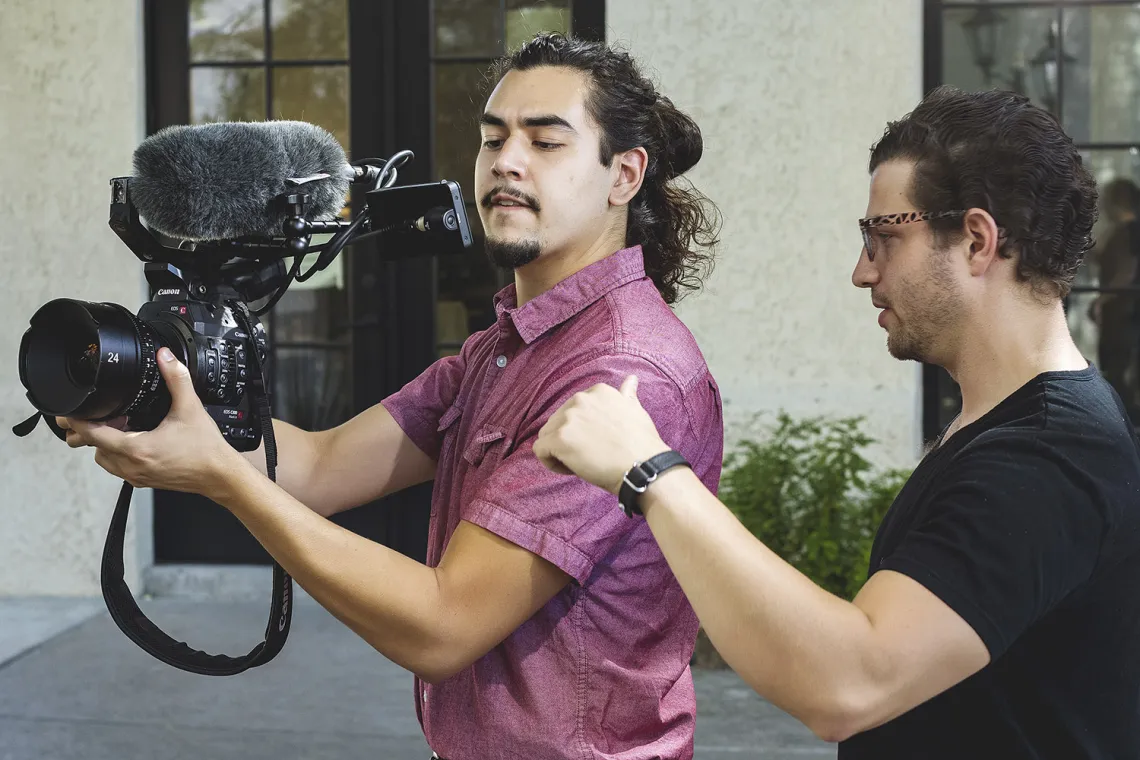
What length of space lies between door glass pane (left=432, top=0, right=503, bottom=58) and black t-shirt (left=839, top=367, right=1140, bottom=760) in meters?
3.39

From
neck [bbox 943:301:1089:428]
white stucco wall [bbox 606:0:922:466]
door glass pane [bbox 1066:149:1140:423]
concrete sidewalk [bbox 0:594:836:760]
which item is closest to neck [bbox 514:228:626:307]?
neck [bbox 943:301:1089:428]

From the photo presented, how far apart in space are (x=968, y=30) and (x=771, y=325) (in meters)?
1.17

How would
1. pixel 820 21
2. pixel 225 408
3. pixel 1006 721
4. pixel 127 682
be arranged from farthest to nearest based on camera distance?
pixel 820 21 < pixel 127 682 < pixel 225 408 < pixel 1006 721

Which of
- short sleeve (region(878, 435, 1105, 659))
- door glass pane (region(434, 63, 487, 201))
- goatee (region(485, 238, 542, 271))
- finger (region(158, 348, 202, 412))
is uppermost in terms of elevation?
door glass pane (region(434, 63, 487, 201))

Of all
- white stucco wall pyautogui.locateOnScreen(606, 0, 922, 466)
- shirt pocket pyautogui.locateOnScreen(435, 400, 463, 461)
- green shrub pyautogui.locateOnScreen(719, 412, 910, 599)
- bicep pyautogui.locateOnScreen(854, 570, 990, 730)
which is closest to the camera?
bicep pyautogui.locateOnScreen(854, 570, 990, 730)

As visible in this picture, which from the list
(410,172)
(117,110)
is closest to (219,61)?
(117,110)

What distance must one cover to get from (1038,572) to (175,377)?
35.4 inches

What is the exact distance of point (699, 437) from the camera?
152 centimetres

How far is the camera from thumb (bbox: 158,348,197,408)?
53.9 inches

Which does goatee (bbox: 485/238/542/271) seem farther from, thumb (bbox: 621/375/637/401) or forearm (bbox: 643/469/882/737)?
forearm (bbox: 643/469/882/737)

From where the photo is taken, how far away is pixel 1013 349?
1.32 meters

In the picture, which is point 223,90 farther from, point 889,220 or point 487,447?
point 889,220

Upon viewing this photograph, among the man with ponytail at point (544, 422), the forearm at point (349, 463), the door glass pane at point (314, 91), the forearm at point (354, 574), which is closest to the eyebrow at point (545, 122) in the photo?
the man with ponytail at point (544, 422)

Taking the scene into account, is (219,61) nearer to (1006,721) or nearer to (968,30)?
(968,30)
